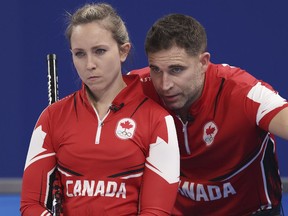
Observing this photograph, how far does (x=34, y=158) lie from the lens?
6.64 feet

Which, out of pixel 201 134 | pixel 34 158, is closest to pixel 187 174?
pixel 201 134

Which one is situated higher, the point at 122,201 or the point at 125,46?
the point at 125,46

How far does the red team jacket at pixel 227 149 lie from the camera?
227 cm

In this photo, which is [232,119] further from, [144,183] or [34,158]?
[34,158]

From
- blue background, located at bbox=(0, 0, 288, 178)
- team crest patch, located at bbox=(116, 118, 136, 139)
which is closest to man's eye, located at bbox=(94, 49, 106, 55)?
team crest patch, located at bbox=(116, 118, 136, 139)

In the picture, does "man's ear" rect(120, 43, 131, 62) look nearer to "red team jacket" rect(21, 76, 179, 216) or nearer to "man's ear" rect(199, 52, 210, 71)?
"red team jacket" rect(21, 76, 179, 216)

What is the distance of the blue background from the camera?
13.4ft

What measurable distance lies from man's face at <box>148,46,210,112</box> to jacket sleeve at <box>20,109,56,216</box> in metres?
0.40

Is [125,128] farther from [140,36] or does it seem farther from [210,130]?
[140,36]

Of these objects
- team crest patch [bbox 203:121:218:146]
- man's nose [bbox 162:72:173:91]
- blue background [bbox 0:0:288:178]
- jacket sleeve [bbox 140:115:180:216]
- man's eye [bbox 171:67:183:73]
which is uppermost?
blue background [bbox 0:0:288:178]

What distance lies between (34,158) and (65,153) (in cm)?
10

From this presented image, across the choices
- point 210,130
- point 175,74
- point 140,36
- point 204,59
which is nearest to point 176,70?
point 175,74

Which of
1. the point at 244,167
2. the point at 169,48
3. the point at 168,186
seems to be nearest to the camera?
the point at 168,186

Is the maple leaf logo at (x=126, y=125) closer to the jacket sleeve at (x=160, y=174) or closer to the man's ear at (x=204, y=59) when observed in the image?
the jacket sleeve at (x=160, y=174)
